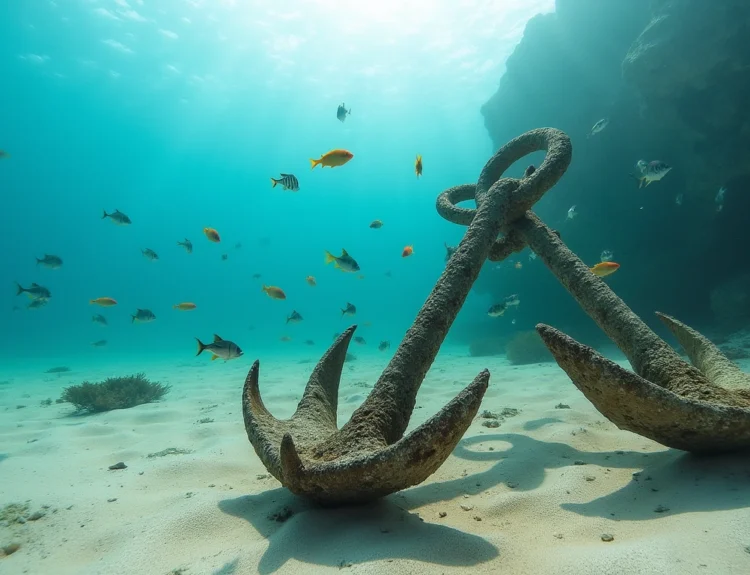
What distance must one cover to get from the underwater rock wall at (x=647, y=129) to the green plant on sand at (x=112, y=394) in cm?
1889

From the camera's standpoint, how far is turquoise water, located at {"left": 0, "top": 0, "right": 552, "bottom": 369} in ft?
118

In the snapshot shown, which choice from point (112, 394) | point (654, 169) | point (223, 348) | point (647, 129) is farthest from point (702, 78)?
point (112, 394)

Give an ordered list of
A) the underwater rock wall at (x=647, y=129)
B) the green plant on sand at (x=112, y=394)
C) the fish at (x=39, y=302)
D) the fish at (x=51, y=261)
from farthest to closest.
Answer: the underwater rock wall at (x=647, y=129), the fish at (x=51, y=261), the fish at (x=39, y=302), the green plant on sand at (x=112, y=394)

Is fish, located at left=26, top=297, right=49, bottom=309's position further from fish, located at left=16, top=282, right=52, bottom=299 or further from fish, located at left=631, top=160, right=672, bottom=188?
fish, located at left=631, top=160, right=672, bottom=188

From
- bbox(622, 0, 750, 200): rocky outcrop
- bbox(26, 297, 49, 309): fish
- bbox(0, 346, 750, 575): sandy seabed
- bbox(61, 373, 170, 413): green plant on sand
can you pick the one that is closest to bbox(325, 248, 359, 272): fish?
bbox(0, 346, 750, 575): sandy seabed

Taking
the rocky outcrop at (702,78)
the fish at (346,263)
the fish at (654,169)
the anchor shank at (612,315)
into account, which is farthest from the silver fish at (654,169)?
the rocky outcrop at (702,78)

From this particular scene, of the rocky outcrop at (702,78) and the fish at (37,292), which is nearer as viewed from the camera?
the fish at (37,292)

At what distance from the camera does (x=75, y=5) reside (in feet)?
105

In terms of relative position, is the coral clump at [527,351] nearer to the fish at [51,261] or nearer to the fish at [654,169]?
the fish at [654,169]

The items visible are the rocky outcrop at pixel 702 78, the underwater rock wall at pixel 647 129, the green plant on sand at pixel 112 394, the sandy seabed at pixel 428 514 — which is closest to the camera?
the sandy seabed at pixel 428 514

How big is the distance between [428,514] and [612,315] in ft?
7.12

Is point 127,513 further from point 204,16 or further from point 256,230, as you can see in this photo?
point 256,230

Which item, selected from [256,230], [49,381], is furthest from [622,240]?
[256,230]

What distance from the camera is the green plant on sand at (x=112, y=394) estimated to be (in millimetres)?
8062
